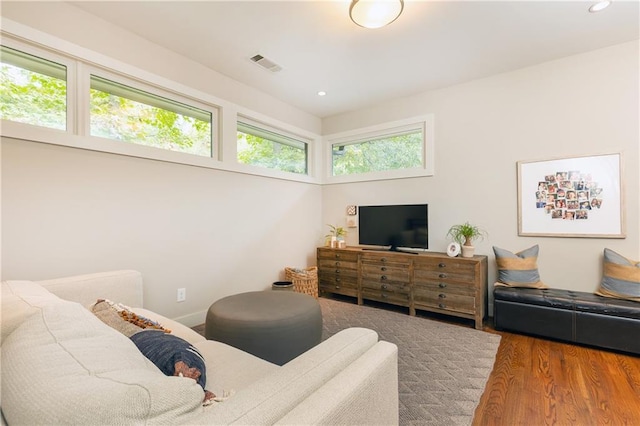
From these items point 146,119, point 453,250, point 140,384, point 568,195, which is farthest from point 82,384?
point 568,195

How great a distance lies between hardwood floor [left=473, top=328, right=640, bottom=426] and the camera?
1641 millimetres

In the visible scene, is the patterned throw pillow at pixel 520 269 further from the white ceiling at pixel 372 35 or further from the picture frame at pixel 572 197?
the white ceiling at pixel 372 35

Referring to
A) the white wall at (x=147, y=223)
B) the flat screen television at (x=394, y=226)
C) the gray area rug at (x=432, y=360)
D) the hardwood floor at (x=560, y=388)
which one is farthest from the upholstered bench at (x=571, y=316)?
the white wall at (x=147, y=223)

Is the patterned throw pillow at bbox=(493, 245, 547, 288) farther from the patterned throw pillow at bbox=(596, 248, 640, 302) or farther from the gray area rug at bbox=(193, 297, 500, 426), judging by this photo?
the gray area rug at bbox=(193, 297, 500, 426)

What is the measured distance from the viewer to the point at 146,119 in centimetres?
271

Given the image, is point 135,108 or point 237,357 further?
point 135,108

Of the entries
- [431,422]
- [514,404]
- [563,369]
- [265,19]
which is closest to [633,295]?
[563,369]

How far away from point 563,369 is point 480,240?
4.89ft

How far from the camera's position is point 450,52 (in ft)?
9.23

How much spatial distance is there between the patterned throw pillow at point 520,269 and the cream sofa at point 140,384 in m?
2.55

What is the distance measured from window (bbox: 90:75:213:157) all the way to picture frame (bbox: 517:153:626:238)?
3561 mm

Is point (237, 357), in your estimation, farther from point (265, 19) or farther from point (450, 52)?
point (450, 52)

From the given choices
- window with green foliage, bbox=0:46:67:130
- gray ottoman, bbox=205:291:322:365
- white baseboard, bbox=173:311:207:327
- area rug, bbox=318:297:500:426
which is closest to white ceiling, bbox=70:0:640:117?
window with green foliage, bbox=0:46:67:130

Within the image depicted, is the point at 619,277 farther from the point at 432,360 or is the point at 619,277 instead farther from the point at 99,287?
the point at 99,287
